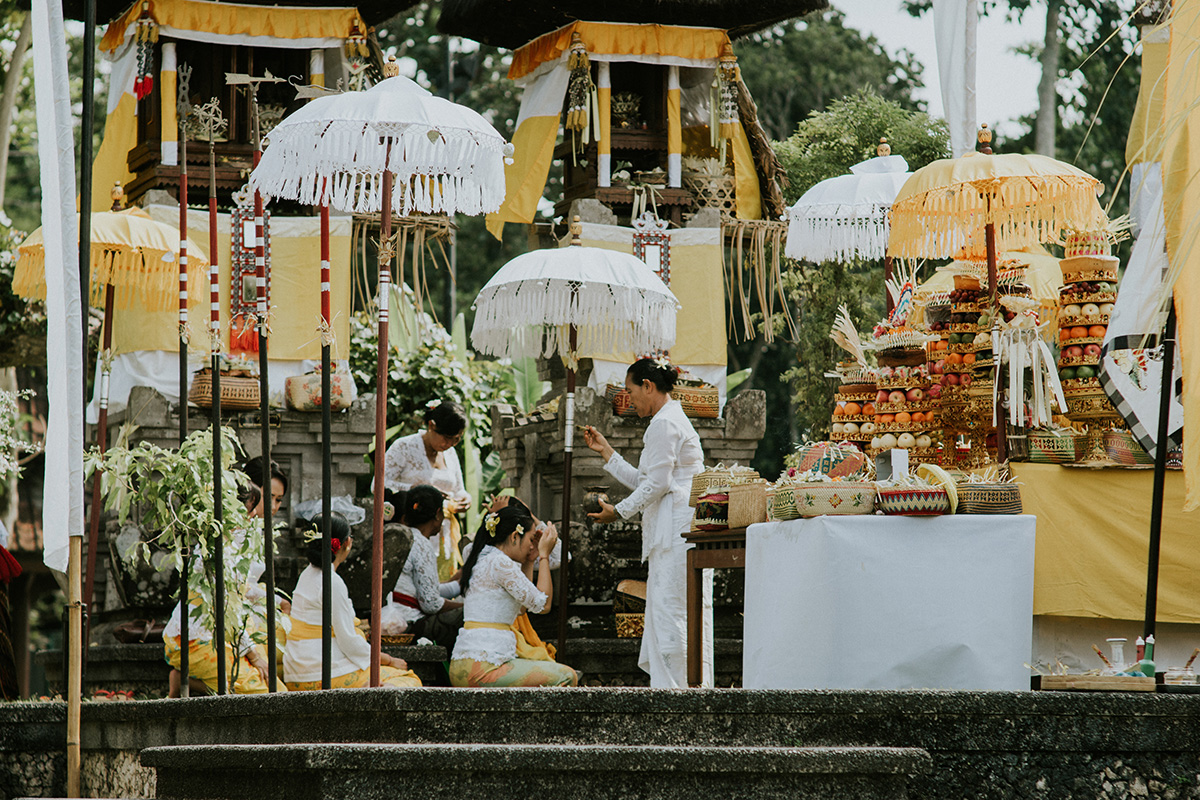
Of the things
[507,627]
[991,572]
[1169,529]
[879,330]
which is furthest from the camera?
[879,330]

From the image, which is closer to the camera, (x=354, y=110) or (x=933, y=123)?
(x=354, y=110)

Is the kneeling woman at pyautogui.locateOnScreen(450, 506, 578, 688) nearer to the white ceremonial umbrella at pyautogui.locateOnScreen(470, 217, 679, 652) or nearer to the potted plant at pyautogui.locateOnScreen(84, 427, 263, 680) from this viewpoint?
the white ceremonial umbrella at pyautogui.locateOnScreen(470, 217, 679, 652)

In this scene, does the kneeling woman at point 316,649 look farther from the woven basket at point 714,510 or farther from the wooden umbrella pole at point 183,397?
the woven basket at point 714,510

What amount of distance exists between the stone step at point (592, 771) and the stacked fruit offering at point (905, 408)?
12.3 feet

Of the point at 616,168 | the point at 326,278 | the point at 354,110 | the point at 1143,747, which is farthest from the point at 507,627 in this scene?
the point at 616,168

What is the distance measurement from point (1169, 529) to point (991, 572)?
1.56 m

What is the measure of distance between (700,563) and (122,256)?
13.4 feet

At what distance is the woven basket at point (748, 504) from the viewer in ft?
20.6

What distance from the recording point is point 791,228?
10.0 metres

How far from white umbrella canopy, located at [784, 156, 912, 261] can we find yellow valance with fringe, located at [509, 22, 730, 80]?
2.52 m

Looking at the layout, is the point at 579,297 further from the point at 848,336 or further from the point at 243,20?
the point at 243,20

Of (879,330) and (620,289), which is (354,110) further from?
(879,330)

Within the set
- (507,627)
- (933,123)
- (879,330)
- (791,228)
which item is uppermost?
(933,123)

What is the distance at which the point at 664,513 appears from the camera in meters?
7.60
